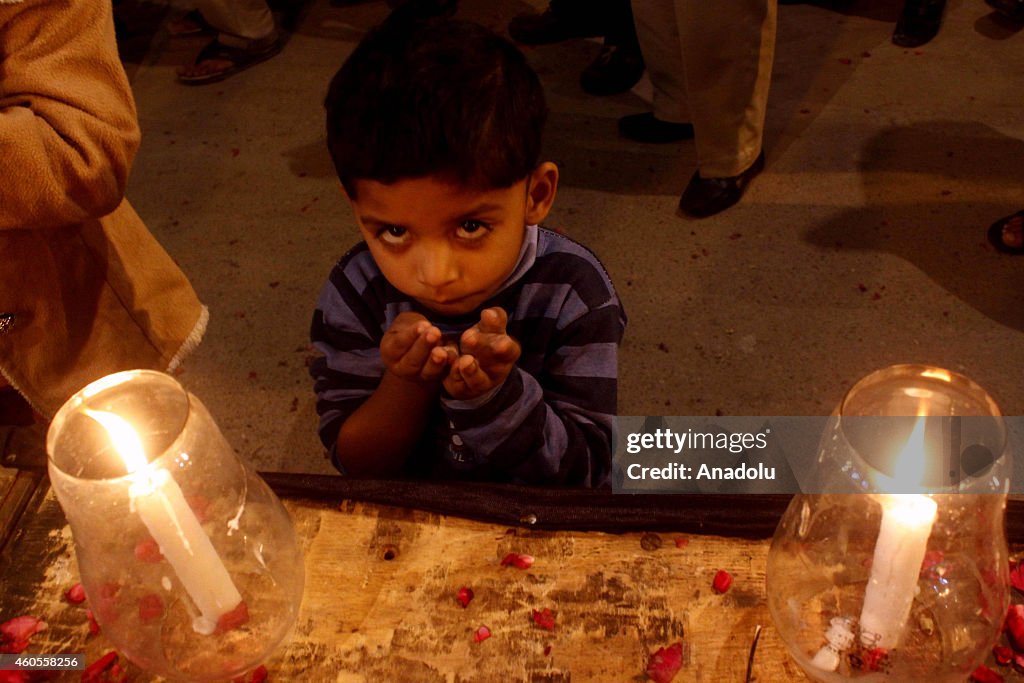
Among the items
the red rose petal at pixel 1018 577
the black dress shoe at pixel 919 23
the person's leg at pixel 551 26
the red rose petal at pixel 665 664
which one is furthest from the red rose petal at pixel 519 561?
the black dress shoe at pixel 919 23

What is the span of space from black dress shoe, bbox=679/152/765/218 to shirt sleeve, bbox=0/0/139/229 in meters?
1.84

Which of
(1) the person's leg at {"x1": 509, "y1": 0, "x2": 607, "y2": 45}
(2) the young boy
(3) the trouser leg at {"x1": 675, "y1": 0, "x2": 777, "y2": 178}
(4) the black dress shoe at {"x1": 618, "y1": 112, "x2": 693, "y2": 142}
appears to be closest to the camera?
(2) the young boy

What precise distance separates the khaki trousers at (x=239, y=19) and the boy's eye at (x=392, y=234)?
9.91ft

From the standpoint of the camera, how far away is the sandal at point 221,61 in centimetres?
357

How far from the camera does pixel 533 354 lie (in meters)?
1.17

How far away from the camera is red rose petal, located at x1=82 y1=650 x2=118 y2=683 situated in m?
0.81

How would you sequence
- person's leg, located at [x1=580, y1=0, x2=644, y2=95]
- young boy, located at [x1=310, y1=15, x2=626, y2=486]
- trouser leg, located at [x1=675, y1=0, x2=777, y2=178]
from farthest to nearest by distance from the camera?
person's leg, located at [x1=580, y1=0, x2=644, y2=95]
trouser leg, located at [x1=675, y1=0, x2=777, y2=178]
young boy, located at [x1=310, y1=15, x2=626, y2=486]

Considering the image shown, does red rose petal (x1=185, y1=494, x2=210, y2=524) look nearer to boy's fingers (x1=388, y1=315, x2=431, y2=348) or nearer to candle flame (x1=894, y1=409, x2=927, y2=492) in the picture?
boy's fingers (x1=388, y1=315, x2=431, y2=348)

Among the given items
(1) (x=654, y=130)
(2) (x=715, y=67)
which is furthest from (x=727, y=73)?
(1) (x=654, y=130)

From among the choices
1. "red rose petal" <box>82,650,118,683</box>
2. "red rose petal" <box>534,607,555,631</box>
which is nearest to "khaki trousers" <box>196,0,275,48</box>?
"red rose petal" <box>82,650,118,683</box>

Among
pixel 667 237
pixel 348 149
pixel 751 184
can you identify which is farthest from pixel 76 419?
pixel 751 184

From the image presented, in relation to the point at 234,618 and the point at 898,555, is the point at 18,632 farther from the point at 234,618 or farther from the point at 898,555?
the point at 898,555

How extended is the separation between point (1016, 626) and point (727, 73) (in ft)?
6.14

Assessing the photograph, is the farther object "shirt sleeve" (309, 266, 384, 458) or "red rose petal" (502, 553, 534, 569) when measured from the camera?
"shirt sleeve" (309, 266, 384, 458)
